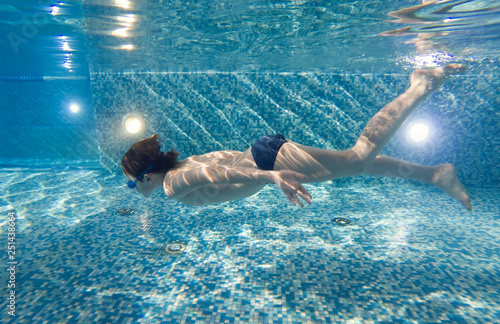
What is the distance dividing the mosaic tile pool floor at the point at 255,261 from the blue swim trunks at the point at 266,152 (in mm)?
1562

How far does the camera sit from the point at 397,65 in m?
8.95

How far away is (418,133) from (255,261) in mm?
7012

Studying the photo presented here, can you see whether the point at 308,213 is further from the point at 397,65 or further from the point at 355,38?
the point at 397,65

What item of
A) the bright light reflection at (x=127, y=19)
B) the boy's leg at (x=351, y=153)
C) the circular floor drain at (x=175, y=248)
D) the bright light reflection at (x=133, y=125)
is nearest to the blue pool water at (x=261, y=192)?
the bright light reflection at (x=127, y=19)

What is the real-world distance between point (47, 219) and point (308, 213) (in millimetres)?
5656

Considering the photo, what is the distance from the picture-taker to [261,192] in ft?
24.6

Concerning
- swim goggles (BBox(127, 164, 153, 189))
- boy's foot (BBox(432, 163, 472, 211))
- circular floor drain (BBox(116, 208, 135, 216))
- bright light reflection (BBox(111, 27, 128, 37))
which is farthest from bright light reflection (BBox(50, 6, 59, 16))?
boy's foot (BBox(432, 163, 472, 211))

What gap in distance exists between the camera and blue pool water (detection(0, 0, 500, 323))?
3225 millimetres

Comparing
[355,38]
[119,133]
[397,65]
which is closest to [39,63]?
[119,133]

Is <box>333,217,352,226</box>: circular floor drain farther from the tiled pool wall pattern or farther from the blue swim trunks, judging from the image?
the tiled pool wall pattern

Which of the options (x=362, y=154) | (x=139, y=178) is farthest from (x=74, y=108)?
(x=362, y=154)

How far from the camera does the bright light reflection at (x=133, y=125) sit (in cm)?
877

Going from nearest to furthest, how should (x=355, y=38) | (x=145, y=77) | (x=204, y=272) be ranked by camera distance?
1. (x=204, y=272)
2. (x=355, y=38)
3. (x=145, y=77)

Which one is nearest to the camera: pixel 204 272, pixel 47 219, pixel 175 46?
pixel 204 272
